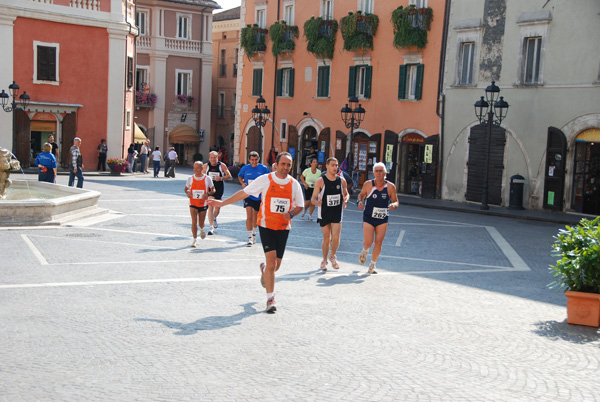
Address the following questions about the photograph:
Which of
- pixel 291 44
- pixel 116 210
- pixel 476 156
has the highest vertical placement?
pixel 291 44

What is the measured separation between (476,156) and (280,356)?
24399 millimetres

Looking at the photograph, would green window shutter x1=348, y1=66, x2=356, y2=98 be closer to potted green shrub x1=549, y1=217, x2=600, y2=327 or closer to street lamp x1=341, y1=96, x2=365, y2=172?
street lamp x1=341, y1=96, x2=365, y2=172

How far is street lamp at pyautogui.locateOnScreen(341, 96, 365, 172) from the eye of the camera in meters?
34.1

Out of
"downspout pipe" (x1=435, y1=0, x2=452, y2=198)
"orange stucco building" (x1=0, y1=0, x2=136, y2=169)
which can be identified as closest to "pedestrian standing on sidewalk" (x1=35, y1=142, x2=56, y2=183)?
"downspout pipe" (x1=435, y1=0, x2=452, y2=198)

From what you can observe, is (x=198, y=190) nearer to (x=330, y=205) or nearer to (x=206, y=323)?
(x=330, y=205)

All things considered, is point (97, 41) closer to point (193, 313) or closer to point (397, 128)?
point (397, 128)

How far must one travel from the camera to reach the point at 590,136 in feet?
87.0

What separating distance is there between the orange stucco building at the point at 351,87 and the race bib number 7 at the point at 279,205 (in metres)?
23.1

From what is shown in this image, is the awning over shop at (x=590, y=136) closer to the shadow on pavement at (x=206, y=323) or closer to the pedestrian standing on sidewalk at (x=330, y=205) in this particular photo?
the pedestrian standing on sidewalk at (x=330, y=205)

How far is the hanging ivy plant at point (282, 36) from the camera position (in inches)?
1623

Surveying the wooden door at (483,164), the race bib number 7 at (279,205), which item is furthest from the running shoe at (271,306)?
the wooden door at (483,164)

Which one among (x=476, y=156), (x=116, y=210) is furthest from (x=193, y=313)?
(x=476, y=156)

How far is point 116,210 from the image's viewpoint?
21.9m

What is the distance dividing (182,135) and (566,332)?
50151 mm
